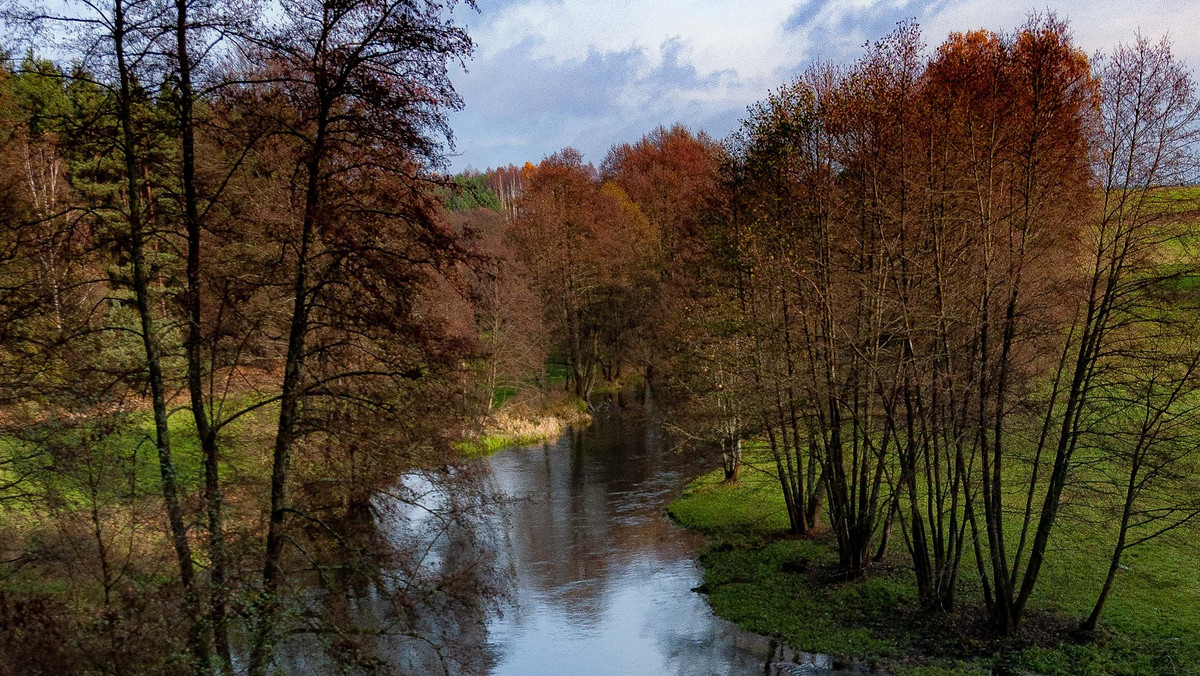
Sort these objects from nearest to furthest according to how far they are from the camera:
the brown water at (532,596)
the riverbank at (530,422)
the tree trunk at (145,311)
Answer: the tree trunk at (145,311), the brown water at (532,596), the riverbank at (530,422)

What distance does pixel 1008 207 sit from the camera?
580 inches

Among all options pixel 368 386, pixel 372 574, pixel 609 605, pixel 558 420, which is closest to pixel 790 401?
pixel 609 605

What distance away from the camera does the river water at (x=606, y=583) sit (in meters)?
14.6

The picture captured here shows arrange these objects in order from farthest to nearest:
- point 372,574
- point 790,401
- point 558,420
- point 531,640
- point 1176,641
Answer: point 558,420
point 790,401
point 531,640
point 1176,641
point 372,574

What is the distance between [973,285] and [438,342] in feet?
33.8

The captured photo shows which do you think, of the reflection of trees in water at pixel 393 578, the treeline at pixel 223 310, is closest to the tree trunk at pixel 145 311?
the treeline at pixel 223 310

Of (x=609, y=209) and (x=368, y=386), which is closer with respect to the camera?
(x=368, y=386)

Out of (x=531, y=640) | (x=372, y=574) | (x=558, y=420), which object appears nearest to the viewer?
(x=372, y=574)

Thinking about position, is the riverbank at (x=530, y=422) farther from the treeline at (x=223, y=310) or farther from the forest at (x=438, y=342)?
the treeline at (x=223, y=310)

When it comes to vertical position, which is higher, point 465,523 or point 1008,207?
point 1008,207

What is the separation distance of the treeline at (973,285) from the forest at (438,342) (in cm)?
9

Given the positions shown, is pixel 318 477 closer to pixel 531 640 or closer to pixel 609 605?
pixel 531 640

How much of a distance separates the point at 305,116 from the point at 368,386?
3800mm

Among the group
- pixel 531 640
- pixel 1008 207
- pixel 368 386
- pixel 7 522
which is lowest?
pixel 531 640
